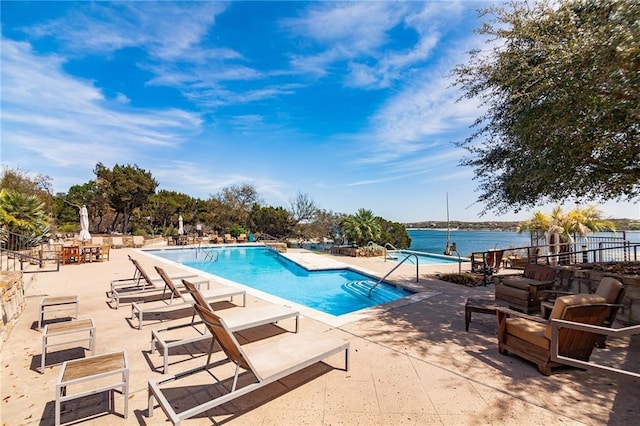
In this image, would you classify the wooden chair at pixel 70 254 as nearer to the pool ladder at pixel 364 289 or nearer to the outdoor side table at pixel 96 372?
the pool ladder at pixel 364 289

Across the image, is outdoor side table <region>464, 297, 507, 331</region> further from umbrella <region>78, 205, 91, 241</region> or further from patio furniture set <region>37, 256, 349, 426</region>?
umbrella <region>78, 205, 91, 241</region>

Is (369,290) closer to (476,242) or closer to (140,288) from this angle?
(140,288)

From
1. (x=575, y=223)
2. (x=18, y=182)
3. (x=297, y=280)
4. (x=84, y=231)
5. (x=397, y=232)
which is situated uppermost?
(x=18, y=182)

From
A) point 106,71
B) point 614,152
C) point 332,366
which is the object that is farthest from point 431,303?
point 106,71

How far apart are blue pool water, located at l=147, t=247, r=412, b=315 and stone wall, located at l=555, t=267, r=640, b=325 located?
12.1ft

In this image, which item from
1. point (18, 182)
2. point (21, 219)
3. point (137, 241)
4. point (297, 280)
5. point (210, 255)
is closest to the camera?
point (297, 280)

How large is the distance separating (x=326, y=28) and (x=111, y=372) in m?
11.8

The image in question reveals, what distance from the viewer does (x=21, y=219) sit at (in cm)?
1259

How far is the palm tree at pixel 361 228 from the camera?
17.6 meters

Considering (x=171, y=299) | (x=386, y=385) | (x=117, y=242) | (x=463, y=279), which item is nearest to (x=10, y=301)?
(x=171, y=299)

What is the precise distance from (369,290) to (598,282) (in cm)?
540

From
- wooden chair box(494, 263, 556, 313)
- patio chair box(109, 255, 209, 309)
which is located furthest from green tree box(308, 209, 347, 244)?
wooden chair box(494, 263, 556, 313)

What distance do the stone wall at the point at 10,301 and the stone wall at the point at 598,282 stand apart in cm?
989

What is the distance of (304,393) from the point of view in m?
2.98
